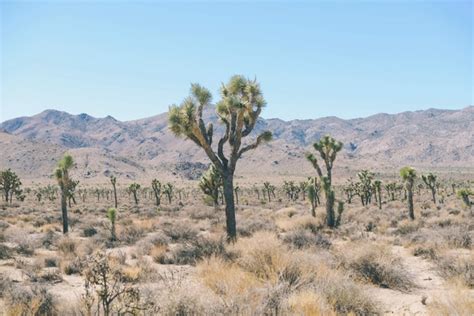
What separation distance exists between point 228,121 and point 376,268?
31.9 feet

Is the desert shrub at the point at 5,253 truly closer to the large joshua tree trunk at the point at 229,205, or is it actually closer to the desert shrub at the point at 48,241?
the desert shrub at the point at 48,241

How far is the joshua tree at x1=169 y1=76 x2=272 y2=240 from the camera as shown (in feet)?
52.7

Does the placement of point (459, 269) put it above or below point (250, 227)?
above

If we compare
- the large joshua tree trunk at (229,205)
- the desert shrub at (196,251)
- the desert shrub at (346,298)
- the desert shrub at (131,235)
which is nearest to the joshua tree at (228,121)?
the large joshua tree trunk at (229,205)

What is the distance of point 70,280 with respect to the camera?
10867 mm

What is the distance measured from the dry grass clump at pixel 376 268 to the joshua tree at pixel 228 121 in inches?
244

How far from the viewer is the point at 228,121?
688 inches

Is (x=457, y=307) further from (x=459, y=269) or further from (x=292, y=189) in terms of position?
(x=292, y=189)

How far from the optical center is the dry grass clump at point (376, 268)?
9.28m

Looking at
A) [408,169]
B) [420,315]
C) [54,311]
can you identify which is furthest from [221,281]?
[408,169]

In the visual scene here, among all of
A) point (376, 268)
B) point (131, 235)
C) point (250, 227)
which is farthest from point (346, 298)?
point (131, 235)

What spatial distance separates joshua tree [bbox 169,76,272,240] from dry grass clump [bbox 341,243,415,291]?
6.19m

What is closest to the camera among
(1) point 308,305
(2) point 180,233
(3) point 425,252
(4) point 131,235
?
(1) point 308,305

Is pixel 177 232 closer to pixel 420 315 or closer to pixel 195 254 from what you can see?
pixel 195 254
